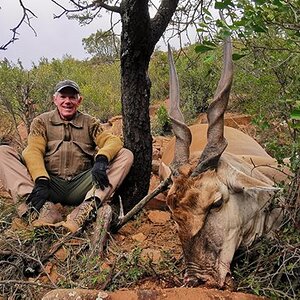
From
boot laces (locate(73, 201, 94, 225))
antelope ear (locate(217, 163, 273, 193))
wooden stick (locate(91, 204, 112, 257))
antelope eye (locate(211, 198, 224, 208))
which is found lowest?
wooden stick (locate(91, 204, 112, 257))

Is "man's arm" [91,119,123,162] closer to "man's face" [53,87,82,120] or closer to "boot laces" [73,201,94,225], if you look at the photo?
"man's face" [53,87,82,120]

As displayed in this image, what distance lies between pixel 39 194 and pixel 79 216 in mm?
441

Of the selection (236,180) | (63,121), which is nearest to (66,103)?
(63,121)

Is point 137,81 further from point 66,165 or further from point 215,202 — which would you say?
point 215,202

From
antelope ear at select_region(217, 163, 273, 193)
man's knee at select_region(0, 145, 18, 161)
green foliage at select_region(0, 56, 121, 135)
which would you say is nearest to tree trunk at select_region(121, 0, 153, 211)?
man's knee at select_region(0, 145, 18, 161)

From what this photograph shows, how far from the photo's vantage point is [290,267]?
296 centimetres

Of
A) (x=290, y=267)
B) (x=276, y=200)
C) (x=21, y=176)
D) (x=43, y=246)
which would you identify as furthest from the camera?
(x=21, y=176)

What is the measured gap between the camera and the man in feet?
16.0

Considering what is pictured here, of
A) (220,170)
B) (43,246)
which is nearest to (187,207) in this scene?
(220,170)

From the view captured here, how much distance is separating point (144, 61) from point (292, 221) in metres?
2.36

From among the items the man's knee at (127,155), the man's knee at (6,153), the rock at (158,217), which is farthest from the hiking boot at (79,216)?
the man's knee at (6,153)

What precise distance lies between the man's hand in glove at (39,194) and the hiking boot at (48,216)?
2.1 inches

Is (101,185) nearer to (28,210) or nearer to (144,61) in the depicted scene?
(28,210)

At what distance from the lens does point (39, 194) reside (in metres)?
4.85
